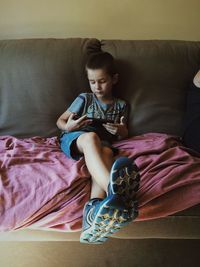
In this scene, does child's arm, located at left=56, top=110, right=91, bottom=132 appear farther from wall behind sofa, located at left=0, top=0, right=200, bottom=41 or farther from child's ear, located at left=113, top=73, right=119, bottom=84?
wall behind sofa, located at left=0, top=0, right=200, bottom=41

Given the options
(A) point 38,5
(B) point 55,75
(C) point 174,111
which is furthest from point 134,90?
(A) point 38,5

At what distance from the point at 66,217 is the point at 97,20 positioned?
1161 mm

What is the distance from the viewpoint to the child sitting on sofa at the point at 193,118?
1.46 m

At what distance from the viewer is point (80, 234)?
119cm

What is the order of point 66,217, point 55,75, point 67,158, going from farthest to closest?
point 55,75, point 67,158, point 66,217

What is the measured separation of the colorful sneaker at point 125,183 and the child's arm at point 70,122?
0.43 meters

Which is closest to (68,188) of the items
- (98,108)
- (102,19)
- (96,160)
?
(96,160)

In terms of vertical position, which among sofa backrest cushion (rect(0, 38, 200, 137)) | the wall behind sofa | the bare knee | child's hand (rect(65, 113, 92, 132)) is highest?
the wall behind sofa

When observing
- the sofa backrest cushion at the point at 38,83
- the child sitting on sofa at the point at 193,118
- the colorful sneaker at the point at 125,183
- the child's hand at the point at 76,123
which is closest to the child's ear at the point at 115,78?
the sofa backrest cushion at the point at 38,83

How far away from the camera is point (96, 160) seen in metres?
1.22

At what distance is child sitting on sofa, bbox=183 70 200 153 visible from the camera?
1458 millimetres

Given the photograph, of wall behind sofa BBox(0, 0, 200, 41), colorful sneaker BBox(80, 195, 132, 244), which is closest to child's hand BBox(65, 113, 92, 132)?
colorful sneaker BBox(80, 195, 132, 244)

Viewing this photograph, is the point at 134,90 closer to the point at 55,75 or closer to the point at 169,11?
the point at 55,75

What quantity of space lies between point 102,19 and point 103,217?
1.22 meters
